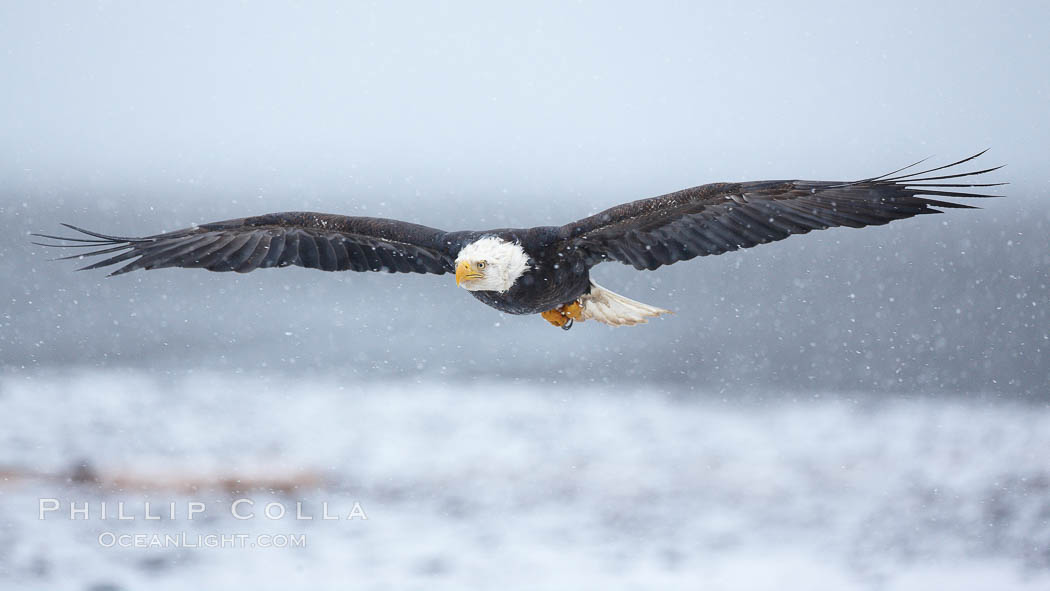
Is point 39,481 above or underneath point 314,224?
underneath

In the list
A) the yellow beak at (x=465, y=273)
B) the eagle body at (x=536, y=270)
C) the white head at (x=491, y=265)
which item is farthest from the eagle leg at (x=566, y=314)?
the yellow beak at (x=465, y=273)

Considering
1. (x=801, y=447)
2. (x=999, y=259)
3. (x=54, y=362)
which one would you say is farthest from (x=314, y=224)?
(x=999, y=259)

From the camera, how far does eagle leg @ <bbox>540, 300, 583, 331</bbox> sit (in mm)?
5035

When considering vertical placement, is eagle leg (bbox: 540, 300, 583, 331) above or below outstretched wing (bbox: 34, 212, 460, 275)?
below

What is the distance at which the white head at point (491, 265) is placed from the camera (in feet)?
13.3

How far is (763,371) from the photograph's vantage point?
12664 mm

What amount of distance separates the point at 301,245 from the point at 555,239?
135 centimetres

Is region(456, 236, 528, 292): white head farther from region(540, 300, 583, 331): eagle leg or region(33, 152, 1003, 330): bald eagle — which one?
region(540, 300, 583, 331): eagle leg

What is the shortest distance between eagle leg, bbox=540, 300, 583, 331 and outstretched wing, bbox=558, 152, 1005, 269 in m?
0.73

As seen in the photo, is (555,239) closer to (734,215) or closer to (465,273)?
(465,273)

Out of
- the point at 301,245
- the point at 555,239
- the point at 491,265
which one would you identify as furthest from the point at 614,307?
the point at 301,245

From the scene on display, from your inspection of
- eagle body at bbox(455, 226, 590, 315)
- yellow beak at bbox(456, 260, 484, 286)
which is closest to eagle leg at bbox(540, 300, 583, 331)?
eagle body at bbox(455, 226, 590, 315)

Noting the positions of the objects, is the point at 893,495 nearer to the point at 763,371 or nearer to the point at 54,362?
the point at 763,371

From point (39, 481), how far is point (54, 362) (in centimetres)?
468
